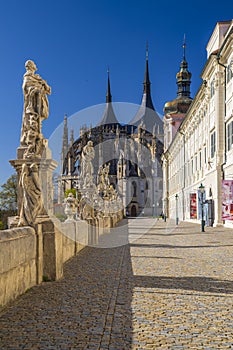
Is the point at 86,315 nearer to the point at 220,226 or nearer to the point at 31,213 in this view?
the point at 31,213

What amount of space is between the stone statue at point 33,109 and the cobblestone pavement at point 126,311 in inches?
106

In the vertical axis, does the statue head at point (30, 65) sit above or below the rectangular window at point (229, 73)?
below

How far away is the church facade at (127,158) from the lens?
96.9 metres

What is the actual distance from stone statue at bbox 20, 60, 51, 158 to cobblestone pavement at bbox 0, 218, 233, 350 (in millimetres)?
2684

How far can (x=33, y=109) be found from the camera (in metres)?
9.20

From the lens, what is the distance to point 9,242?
249 inches

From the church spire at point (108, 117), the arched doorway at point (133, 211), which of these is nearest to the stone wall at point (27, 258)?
the arched doorway at point (133, 211)

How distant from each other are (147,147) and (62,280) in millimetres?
94681

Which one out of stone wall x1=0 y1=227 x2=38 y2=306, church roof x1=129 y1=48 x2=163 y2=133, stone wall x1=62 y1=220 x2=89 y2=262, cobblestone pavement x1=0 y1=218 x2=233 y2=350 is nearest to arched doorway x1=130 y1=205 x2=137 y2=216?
church roof x1=129 y1=48 x2=163 y2=133

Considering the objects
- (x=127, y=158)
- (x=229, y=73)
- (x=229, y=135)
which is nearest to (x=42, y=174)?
(x=229, y=135)

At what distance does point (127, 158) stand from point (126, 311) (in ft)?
307

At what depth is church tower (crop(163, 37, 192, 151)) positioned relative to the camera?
74875 mm

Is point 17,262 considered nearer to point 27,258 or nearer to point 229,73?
point 27,258

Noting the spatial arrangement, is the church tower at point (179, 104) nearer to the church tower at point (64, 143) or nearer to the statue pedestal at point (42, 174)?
the church tower at point (64, 143)
